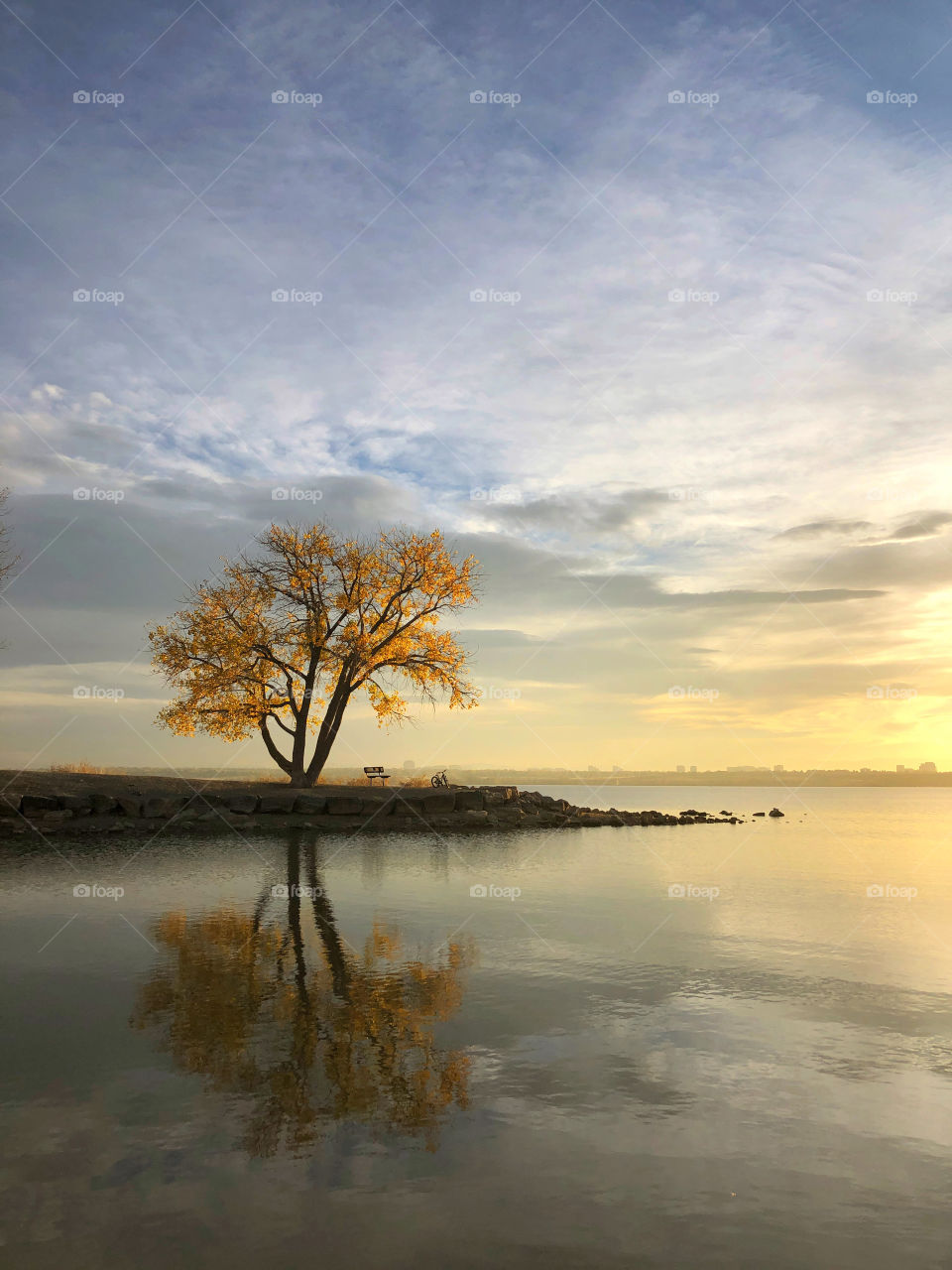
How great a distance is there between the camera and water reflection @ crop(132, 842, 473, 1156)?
658 centimetres

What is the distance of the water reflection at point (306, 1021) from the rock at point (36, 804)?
1656 cm

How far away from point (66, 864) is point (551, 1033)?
620 inches

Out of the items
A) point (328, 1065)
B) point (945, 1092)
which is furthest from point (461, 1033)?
point (945, 1092)

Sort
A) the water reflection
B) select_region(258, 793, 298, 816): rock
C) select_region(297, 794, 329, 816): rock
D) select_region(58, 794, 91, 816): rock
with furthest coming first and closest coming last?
select_region(297, 794, 329, 816): rock, select_region(258, 793, 298, 816): rock, select_region(58, 794, 91, 816): rock, the water reflection

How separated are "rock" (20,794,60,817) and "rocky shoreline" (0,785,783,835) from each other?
0.10 feet

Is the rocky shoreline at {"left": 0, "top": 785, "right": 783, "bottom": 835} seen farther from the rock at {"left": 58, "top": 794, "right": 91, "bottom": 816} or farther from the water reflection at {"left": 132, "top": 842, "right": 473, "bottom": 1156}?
the water reflection at {"left": 132, "top": 842, "right": 473, "bottom": 1156}

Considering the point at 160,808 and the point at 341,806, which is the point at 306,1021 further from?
the point at 341,806

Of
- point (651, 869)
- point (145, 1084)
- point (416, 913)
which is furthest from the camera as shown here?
point (651, 869)

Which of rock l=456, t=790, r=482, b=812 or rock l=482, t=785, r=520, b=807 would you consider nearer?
rock l=456, t=790, r=482, b=812

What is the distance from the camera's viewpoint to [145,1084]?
703 centimetres

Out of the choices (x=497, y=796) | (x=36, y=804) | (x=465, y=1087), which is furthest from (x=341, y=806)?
(x=465, y=1087)

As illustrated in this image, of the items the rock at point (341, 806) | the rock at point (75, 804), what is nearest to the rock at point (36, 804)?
the rock at point (75, 804)

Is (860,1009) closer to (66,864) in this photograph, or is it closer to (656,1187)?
(656,1187)

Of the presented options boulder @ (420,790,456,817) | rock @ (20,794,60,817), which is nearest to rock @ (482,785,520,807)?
boulder @ (420,790,456,817)
